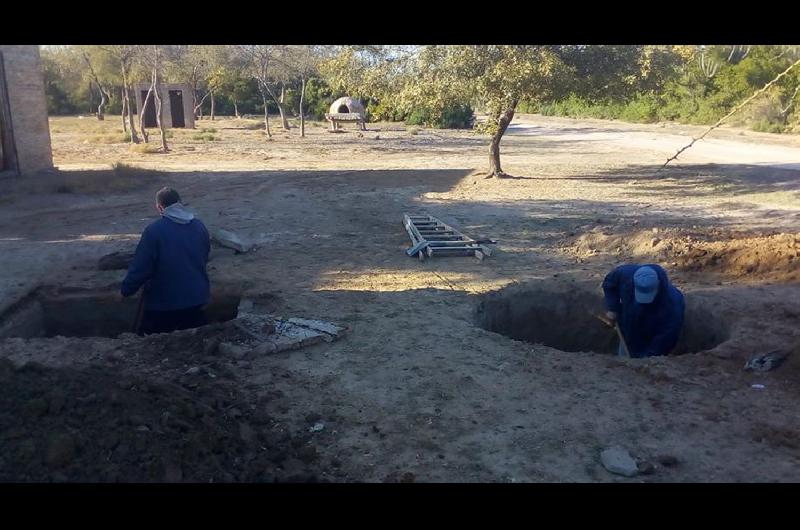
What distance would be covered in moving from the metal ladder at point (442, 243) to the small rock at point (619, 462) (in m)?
5.03

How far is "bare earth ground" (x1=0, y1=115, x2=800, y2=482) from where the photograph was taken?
12.2ft

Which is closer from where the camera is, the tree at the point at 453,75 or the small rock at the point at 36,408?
the small rock at the point at 36,408

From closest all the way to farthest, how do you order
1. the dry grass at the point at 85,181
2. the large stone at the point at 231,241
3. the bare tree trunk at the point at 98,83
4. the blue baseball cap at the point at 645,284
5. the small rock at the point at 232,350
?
the small rock at the point at 232,350 < the blue baseball cap at the point at 645,284 < the large stone at the point at 231,241 < the dry grass at the point at 85,181 < the bare tree trunk at the point at 98,83

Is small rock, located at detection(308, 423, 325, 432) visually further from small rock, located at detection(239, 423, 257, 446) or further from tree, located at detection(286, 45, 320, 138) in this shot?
tree, located at detection(286, 45, 320, 138)

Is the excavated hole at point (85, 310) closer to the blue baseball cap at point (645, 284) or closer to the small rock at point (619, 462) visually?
the blue baseball cap at point (645, 284)

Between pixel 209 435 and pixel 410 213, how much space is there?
884cm

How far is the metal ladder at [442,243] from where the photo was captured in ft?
29.4

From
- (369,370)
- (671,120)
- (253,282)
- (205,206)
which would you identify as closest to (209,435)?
(369,370)

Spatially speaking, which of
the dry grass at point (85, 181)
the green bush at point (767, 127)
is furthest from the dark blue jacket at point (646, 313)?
the green bush at point (767, 127)

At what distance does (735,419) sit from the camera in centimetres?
438

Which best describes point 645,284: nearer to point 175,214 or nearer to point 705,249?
point 705,249

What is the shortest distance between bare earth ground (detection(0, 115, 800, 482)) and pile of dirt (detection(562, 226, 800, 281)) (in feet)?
0.11

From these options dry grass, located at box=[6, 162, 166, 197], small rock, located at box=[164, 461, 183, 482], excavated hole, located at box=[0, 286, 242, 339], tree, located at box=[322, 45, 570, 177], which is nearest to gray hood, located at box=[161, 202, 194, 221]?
excavated hole, located at box=[0, 286, 242, 339]

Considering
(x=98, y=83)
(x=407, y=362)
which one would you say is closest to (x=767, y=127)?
(x=407, y=362)
